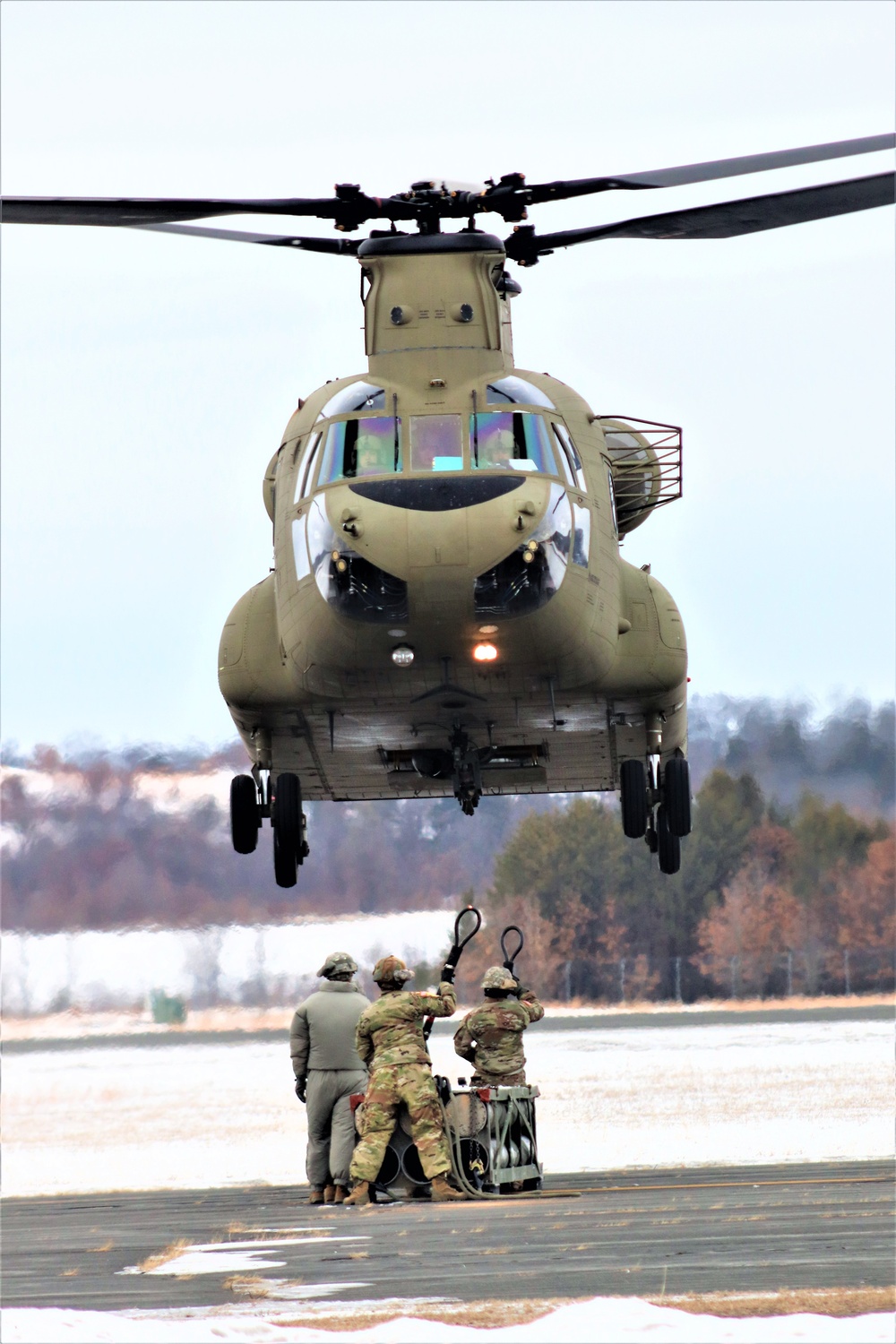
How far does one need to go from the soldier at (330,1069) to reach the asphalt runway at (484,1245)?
329 millimetres

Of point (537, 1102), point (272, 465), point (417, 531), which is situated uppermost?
point (272, 465)

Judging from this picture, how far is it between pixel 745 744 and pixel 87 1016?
36.8ft

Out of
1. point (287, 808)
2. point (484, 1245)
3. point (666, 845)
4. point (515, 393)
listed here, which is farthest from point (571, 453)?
point (484, 1245)

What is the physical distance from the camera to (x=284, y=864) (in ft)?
55.4

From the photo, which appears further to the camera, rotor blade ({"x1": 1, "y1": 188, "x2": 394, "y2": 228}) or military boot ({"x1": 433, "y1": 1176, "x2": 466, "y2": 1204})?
rotor blade ({"x1": 1, "y1": 188, "x2": 394, "y2": 228})

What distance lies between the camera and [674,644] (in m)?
16.2

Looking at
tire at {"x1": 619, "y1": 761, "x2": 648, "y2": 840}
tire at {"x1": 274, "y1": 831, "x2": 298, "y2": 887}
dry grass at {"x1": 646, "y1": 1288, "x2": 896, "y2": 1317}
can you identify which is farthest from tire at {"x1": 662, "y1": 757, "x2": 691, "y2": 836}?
dry grass at {"x1": 646, "y1": 1288, "x2": 896, "y2": 1317}

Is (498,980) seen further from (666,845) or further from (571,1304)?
(571,1304)

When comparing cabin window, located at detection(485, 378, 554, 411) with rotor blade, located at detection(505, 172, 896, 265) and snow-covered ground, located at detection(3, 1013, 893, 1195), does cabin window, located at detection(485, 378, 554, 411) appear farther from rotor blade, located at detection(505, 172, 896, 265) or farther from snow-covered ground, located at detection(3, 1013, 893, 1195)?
snow-covered ground, located at detection(3, 1013, 893, 1195)

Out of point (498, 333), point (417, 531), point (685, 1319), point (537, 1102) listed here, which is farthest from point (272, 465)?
point (685, 1319)

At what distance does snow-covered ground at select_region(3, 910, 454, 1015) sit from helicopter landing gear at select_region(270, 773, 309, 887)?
911 cm

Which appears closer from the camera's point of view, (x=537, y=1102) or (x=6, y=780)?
(x=537, y=1102)

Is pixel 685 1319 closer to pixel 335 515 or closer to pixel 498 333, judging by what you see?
pixel 335 515

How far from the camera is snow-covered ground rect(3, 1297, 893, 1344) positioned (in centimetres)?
656
